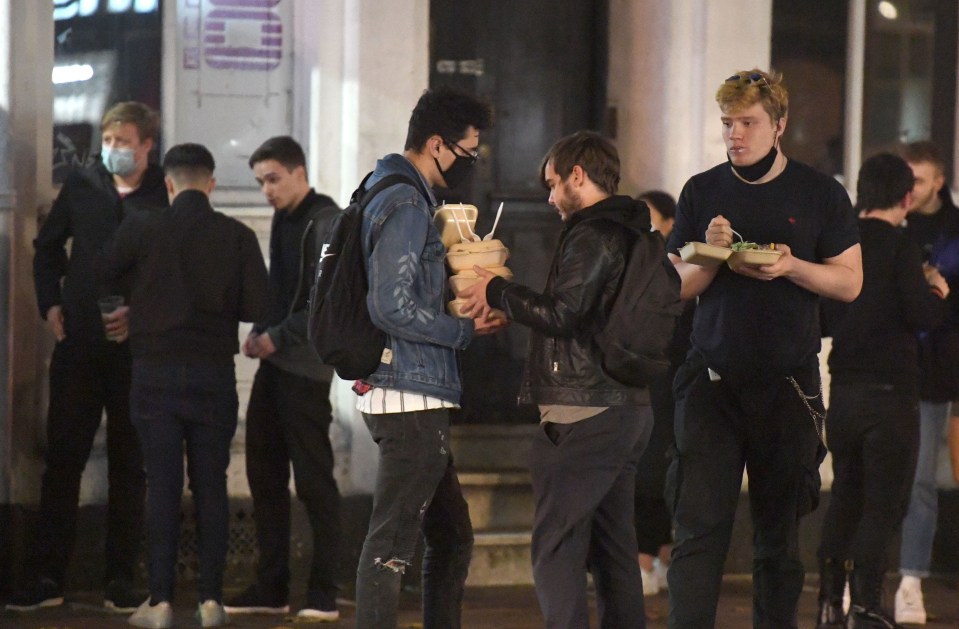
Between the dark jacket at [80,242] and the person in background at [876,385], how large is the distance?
3201mm

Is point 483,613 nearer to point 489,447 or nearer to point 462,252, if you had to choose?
point 489,447

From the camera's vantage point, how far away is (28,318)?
24.6 feet

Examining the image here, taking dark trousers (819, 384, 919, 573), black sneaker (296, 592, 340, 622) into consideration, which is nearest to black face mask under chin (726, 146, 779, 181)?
dark trousers (819, 384, 919, 573)

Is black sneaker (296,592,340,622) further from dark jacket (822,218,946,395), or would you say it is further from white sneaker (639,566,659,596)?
dark jacket (822,218,946,395)

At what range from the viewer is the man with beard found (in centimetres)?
521

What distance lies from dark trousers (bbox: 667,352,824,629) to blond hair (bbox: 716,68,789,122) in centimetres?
89

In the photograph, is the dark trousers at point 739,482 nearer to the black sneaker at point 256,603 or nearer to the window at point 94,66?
the black sneaker at point 256,603

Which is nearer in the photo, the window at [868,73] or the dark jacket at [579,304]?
the dark jacket at [579,304]

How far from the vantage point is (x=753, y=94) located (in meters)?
5.23

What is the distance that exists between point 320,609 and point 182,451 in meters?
0.96

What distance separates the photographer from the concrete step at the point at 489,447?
27.9 ft

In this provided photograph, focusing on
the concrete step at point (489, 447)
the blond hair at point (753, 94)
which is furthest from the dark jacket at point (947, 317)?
the concrete step at point (489, 447)

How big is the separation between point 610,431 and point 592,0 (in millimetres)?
4568

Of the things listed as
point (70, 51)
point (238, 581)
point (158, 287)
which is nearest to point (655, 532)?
point (238, 581)
